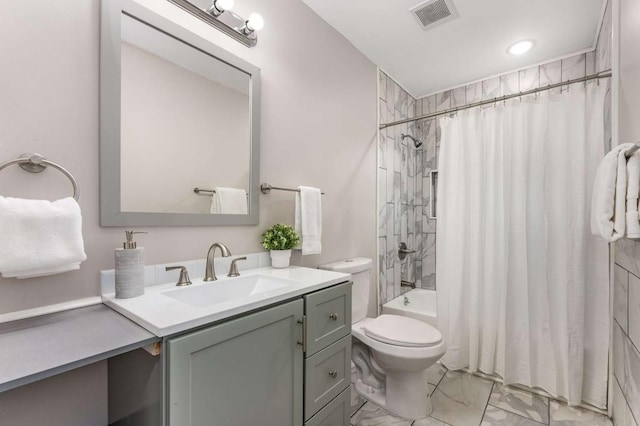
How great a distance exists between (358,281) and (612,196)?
132cm

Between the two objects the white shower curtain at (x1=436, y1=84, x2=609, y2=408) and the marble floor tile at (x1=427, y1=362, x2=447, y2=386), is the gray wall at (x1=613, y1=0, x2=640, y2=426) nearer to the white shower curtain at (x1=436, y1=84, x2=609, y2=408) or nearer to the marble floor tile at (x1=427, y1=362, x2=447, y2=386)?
the white shower curtain at (x1=436, y1=84, x2=609, y2=408)

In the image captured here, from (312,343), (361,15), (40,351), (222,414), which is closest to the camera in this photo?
(40,351)

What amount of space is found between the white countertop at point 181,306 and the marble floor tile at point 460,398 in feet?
3.86

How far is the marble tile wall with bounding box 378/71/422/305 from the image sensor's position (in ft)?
8.50

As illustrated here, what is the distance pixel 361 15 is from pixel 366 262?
165cm

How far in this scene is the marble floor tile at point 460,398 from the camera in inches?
66.9

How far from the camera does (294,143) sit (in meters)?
1.77

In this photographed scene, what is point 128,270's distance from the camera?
1.00 meters

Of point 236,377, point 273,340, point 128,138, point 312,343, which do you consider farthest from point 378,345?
point 128,138

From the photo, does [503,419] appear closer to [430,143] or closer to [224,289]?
[224,289]

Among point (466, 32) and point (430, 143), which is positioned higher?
point (466, 32)

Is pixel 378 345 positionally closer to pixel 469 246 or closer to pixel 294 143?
pixel 469 246

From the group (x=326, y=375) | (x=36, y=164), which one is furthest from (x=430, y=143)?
(x=36, y=164)

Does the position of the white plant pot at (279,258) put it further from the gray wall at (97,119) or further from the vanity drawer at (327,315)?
the vanity drawer at (327,315)
